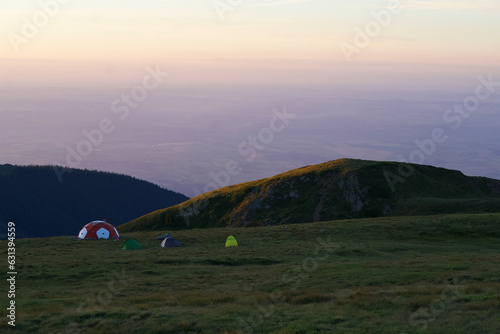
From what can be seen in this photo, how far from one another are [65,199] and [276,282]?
15807 cm

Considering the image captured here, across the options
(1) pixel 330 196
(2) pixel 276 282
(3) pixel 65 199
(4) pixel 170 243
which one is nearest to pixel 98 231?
(4) pixel 170 243

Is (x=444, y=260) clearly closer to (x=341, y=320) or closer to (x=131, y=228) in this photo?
(x=341, y=320)

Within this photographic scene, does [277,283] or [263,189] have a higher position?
[263,189]

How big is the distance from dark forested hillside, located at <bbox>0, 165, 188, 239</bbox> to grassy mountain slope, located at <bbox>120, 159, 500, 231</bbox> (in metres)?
69.3

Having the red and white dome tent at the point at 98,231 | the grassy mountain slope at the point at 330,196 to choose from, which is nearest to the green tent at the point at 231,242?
the red and white dome tent at the point at 98,231

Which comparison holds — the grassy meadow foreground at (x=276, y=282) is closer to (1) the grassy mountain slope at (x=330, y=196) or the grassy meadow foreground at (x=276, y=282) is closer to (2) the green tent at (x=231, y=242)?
(2) the green tent at (x=231, y=242)

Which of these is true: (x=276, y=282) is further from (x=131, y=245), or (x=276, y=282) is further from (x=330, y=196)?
(x=330, y=196)

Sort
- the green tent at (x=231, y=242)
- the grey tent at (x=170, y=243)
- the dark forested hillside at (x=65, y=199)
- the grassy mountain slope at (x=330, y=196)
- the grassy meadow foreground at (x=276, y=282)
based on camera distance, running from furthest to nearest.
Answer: the dark forested hillside at (x=65, y=199) → the grassy mountain slope at (x=330, y=196) → the grey tent at (x=170, y=243) → the green tent at (x=231, y=242) → the grassy meadow foreground at (x=276, y=282)

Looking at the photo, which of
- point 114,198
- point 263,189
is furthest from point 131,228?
point 114,198

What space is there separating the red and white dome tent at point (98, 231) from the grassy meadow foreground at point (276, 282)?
2.35 m

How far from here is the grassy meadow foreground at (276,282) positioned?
70.6 feet

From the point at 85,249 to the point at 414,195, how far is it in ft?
189

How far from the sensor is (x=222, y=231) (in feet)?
205

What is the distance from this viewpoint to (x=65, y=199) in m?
178
